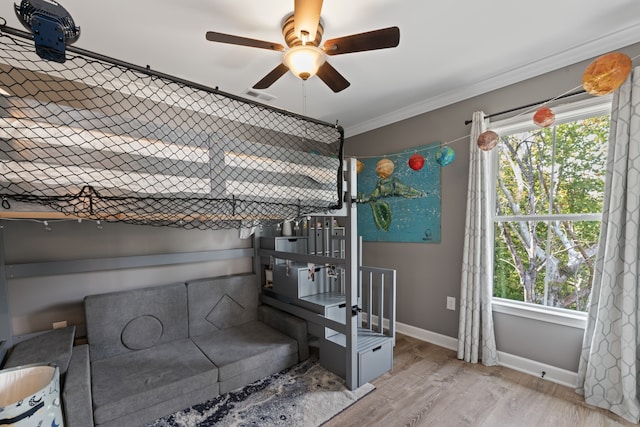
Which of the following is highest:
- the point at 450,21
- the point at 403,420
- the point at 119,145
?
the point at 450,21

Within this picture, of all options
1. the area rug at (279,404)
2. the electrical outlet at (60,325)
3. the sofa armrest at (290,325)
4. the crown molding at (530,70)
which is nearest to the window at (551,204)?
the crown molding at (530,70)

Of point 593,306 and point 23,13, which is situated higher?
point 23,13

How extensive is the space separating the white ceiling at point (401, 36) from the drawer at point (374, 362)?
2162 mm

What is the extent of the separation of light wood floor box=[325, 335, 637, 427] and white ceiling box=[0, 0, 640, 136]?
231 cm

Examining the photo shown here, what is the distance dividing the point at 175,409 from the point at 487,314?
237 cm

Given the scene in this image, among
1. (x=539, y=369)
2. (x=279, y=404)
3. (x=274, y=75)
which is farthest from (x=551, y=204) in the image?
(x=279, y=404)

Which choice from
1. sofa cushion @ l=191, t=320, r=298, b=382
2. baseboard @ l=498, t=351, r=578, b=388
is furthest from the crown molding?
sofa cushion @ l=191, t=320, r=298, b=382

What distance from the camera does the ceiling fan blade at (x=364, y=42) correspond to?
1285mm

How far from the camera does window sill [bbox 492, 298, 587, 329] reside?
1.92 meters

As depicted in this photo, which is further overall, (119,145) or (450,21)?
(450,21)

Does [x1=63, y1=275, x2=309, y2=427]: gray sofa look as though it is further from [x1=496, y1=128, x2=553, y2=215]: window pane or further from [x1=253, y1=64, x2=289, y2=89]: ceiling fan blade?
[x1=496, y1=128, x2=553, y2=215]: window pane

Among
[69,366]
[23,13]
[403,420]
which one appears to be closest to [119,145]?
[23,13]

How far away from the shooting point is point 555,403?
69.7 inches

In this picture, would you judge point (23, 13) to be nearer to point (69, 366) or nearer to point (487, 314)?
point (69, 366)
